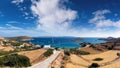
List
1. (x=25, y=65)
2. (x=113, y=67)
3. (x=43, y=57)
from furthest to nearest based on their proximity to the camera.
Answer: (x=43, y=57) → (x=113, y=67) → (x=25, y=65)

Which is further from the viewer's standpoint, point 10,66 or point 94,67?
point 94,67

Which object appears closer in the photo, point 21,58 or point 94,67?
point 21,58

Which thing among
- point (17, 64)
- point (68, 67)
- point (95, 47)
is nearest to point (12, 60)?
point (17, 64)

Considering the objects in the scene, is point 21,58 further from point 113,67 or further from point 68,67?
point 113,67

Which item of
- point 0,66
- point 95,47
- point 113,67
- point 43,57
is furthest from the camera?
point 95,47

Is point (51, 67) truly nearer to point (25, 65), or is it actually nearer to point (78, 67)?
point (25, 65)

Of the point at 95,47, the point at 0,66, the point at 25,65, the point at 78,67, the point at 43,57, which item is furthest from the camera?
the point at 95,47

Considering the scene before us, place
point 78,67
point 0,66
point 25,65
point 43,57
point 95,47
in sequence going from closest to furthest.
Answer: point 0,66
point 25,65
point 78,67
point 43,57
point 95,47

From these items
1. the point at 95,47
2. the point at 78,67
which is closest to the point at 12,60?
the point at 78,67
